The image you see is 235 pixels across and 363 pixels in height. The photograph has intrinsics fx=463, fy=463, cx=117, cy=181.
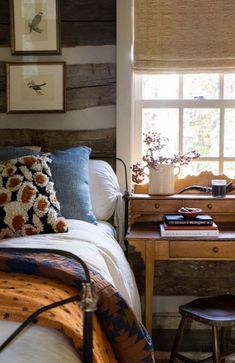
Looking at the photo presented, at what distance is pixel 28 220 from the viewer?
204 cm

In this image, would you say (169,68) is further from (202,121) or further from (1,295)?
(1,295)

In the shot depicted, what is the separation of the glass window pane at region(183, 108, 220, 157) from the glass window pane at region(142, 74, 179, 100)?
5.7 inches

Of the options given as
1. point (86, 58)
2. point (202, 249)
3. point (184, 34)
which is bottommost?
point (202, 249)

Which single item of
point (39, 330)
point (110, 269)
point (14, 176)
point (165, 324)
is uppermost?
point (14, 176)

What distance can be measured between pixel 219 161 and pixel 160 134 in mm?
402

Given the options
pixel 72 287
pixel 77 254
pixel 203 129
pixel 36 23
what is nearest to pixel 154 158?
pixel 203 129

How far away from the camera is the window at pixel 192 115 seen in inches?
111

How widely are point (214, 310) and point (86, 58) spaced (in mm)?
1606

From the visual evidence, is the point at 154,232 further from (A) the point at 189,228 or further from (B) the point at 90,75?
(B) the point at 90,75

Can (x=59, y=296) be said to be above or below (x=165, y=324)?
above

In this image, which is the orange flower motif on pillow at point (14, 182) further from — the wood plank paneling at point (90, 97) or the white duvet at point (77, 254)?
the wood plank paneling at point (90, 97)

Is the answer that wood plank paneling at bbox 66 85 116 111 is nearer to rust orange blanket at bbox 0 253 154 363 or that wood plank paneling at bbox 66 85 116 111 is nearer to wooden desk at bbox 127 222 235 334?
wooden desk at bbox 127 222 235 334

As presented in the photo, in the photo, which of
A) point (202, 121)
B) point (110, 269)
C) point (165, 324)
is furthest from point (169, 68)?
point (165, 324)

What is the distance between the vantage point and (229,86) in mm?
2820
